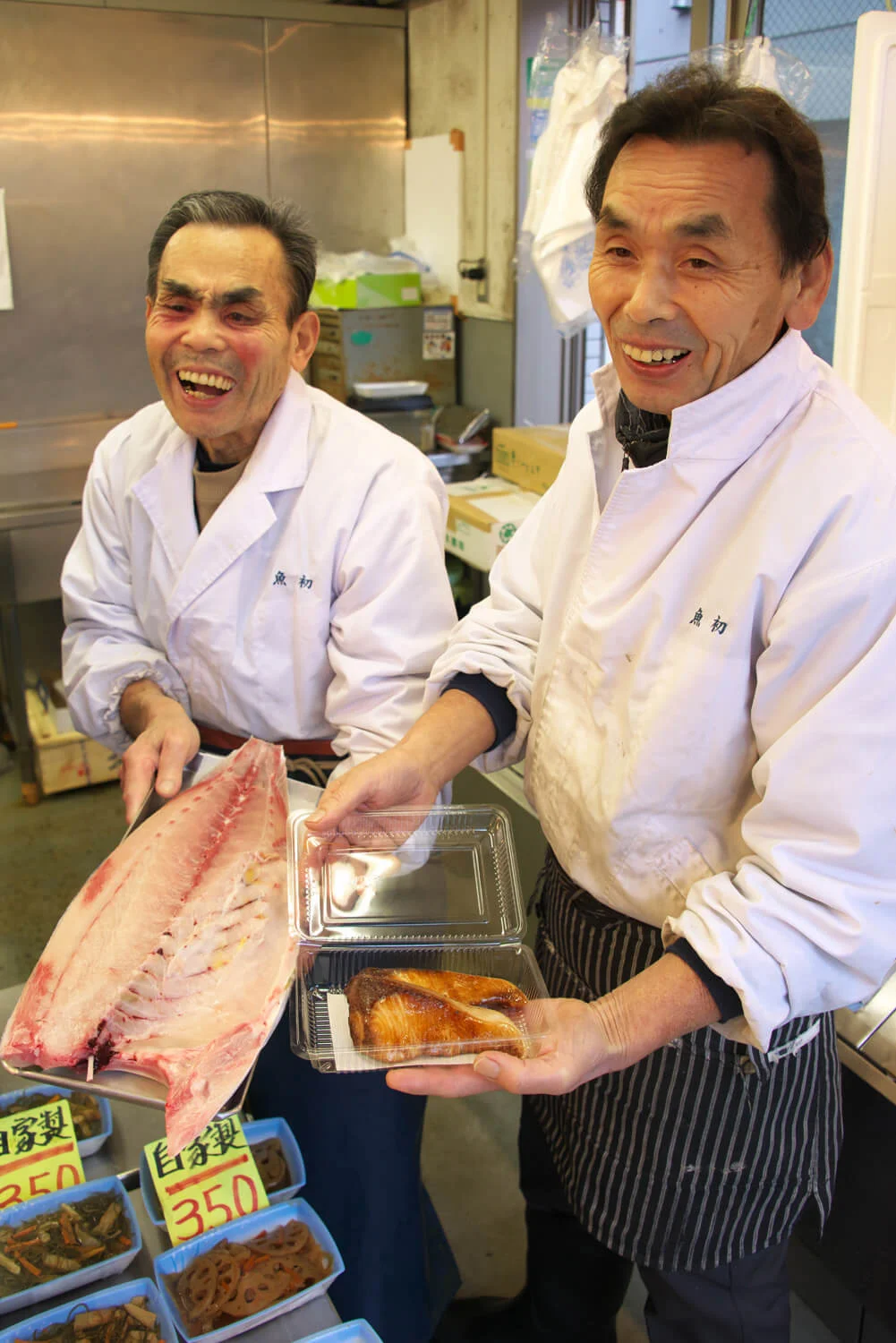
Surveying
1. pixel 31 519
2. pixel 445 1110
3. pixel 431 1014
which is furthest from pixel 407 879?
pixel 31 519

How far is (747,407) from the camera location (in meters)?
1.16

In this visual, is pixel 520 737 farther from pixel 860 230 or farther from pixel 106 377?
pixel 106 377

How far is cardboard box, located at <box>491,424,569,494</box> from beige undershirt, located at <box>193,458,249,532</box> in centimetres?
170

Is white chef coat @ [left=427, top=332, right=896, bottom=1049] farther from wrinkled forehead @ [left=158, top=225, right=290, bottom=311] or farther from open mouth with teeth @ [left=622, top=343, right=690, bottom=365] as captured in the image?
wrinkled forehead @ [left=158, top=225, right=290, bottom=311]

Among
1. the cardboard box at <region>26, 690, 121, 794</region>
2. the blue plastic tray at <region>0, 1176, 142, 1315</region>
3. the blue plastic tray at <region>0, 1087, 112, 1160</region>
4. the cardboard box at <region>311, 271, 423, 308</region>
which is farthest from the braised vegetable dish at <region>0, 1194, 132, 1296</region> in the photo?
the cardboard box at <region>311, 271, 423, 308</region>

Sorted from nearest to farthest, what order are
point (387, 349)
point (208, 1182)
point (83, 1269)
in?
point (83, 1269) < point (208, 1182) < point (387, 349)

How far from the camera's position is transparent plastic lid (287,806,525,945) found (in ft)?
4.25

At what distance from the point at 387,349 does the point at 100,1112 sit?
11.0ft

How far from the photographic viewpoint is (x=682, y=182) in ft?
3.64

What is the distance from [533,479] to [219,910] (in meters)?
2.42

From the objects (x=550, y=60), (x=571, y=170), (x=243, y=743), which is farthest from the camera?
(x=550, y=60)

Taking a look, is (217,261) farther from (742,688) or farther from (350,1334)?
(350,1334)

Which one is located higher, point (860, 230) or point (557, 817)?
point (860, 230)

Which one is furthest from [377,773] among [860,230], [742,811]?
[860,230]
